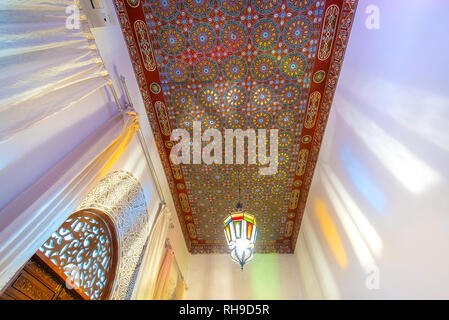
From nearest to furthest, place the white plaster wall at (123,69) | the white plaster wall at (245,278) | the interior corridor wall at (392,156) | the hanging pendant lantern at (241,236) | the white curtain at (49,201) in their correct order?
the white curtain at (49,201), the interior corridor wall at (392,156), the white plaster wall at (123,69), the hanging pendant lantern at (241,236), the white plaster wall at (245,278)

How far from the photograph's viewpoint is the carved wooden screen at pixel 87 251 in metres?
1.80

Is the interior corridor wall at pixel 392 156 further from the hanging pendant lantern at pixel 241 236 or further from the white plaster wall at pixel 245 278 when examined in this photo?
the white plaster wall at pixel 245 278

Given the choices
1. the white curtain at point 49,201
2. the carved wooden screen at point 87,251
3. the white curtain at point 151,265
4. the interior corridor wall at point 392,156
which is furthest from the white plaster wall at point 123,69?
the interior corridor wall at point 392,156

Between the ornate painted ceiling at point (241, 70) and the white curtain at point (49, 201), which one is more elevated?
the ornate painted ceiling at point (241, 70)

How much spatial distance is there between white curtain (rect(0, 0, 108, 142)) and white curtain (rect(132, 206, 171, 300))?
6.06ft

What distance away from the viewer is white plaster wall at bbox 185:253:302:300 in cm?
392

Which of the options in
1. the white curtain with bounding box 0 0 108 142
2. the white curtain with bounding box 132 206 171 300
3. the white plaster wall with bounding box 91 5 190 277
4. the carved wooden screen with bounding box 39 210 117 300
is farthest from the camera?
the white curtain with bounding box 132 206 171 300

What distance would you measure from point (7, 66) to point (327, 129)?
3011 mm

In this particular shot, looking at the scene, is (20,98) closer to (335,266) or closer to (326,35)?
(326,35)

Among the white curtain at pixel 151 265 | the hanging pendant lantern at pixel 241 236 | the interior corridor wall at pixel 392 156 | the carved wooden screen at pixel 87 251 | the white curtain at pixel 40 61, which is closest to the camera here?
the white curtain at pixel 40 61

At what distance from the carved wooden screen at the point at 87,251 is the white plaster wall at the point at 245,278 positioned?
7.57ft

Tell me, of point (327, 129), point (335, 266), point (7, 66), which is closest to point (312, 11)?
point (327, 129)

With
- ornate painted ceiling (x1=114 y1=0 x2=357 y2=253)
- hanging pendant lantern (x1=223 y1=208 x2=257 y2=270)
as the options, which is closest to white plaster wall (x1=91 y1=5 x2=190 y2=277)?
ornate painted ceiling (x1=114 y1=0 x2=357 y2=253)

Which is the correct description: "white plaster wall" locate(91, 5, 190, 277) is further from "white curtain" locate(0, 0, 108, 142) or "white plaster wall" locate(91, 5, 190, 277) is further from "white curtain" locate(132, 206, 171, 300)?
"white curtain" locate(132, 206, 171, 300)
